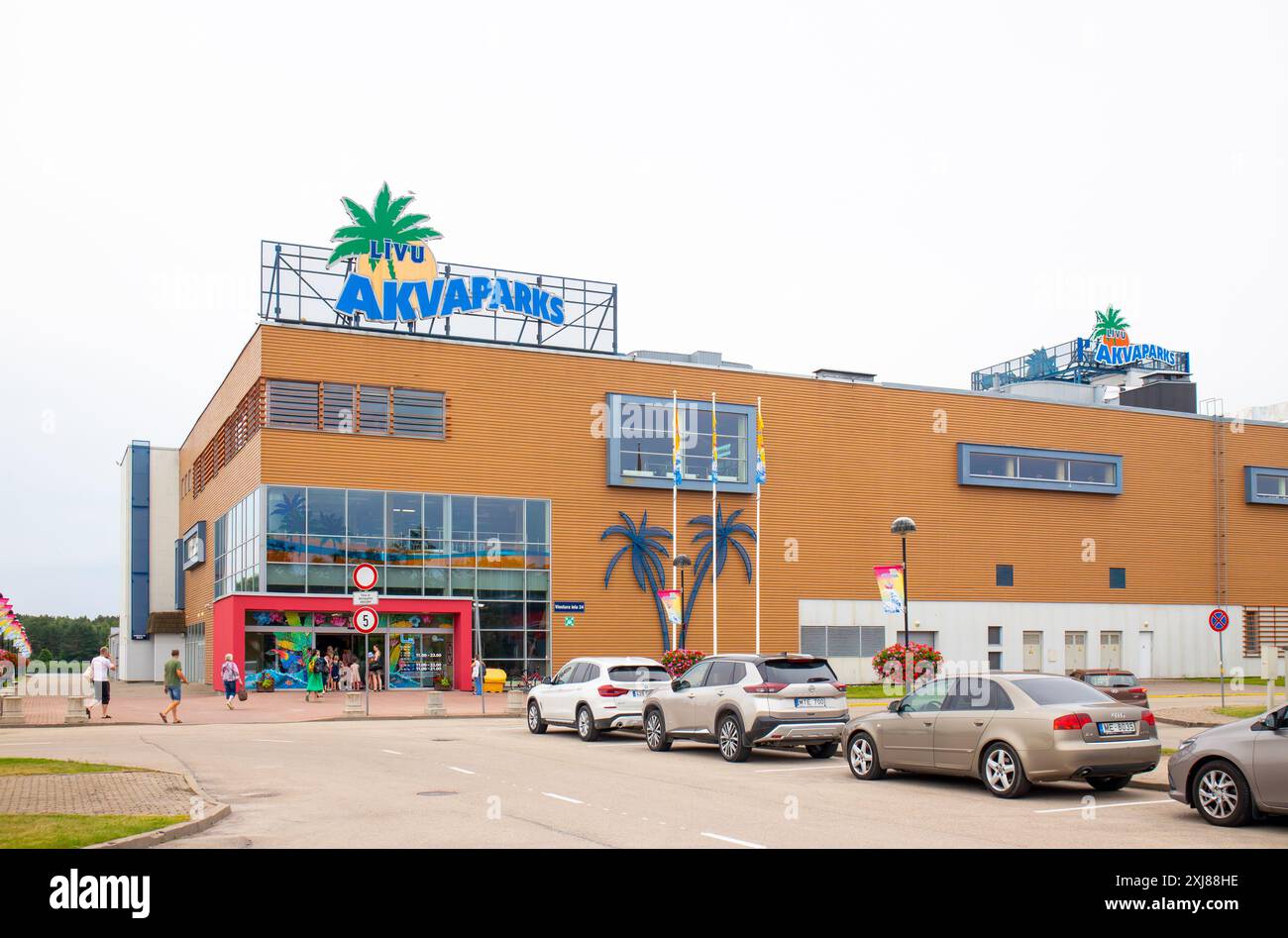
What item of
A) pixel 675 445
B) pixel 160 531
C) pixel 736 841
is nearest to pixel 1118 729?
pixel 736 841

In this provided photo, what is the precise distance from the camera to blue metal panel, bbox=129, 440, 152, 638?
7600cm

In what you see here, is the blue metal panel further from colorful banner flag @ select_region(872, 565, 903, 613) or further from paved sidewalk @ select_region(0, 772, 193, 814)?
paved sidewalk @ select_region(0, 772, 193, 814)

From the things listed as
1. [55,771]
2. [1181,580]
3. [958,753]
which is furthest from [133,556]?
[958,753]

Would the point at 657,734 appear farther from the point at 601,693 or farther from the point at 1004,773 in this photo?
the point at 1004,773

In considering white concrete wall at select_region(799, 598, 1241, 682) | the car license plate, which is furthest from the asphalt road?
white concrete wall at select_region(799, 598, 1241, 682)

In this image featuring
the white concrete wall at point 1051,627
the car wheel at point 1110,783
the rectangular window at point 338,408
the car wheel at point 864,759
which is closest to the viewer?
the car wheel at point 1110,783

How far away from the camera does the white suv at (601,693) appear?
2408cm

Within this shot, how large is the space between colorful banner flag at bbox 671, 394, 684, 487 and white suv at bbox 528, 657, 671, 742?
2142cm

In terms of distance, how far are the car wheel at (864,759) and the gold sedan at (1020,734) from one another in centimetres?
20

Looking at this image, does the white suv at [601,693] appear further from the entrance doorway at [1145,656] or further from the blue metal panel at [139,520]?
the blue metal panel at [139,520]

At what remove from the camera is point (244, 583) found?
155 feet

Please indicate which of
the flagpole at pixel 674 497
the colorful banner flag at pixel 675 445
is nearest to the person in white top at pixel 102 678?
the flagpole at pixel 674 497

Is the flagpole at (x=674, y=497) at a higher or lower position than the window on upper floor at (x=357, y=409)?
lower

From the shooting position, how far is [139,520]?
250 ft
